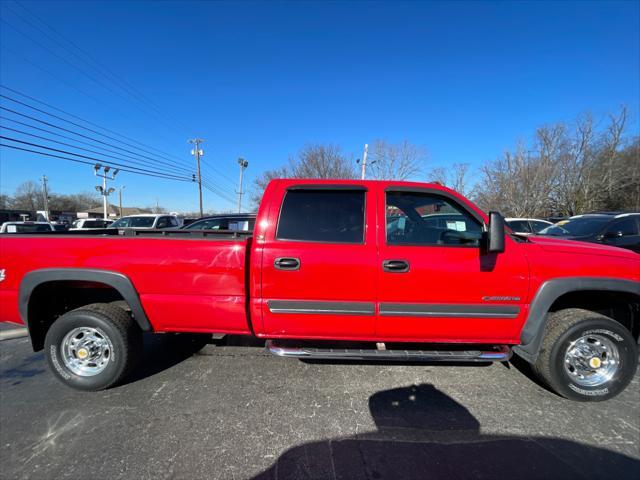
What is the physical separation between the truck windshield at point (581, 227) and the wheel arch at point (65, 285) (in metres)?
8.88

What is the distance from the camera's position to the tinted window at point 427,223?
2645 millimetres

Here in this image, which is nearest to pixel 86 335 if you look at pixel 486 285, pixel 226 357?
pixel 226 357

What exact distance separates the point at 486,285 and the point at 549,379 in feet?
3.85

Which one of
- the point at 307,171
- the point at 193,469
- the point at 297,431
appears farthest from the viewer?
the point at 307,171

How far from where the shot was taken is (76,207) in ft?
311

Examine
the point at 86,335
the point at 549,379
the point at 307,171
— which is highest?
the point at 307,171

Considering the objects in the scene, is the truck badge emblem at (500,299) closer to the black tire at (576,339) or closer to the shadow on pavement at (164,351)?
the black tire at (576,339)

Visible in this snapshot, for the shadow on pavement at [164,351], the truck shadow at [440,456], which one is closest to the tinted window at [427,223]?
the truck shadow at [440,456]

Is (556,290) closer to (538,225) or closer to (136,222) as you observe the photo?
(538,225)

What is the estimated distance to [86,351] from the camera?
281 centimetres

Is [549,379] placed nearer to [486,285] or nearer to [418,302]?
[486,285]

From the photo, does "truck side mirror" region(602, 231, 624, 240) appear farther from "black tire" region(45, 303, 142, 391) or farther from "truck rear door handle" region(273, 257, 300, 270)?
"black tire" region(45, 303, 142, 391)

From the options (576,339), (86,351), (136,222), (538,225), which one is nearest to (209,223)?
(86,351)

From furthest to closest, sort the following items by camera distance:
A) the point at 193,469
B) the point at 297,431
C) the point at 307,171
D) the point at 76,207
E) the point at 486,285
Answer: the point at 76,207 < the point at 307,171 < the point at 486,285 < the point at 297,431 < the point at 193,469
